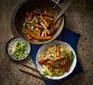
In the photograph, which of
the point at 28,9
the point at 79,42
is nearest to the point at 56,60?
the point at 79,42

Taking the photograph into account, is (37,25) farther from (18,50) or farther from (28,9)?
(18,50)

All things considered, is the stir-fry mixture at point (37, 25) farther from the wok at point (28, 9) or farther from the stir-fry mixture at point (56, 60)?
the stir-fry mixture at point (56, 60)

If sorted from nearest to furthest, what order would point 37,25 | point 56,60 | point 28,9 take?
1. point 56,60
2. point 37,25
3. point 28,9

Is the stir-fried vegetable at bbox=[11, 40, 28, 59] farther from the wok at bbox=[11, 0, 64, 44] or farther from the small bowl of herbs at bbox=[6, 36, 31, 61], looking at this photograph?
the wok at bbox=[11, 0, 64, 44]

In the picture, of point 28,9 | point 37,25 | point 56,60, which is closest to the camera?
point 56,60

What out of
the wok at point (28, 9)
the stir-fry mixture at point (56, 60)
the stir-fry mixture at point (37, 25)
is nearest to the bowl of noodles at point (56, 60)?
the stir-fry mixture at point (56, 60)

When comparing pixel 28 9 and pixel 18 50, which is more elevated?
pixel 28 9
